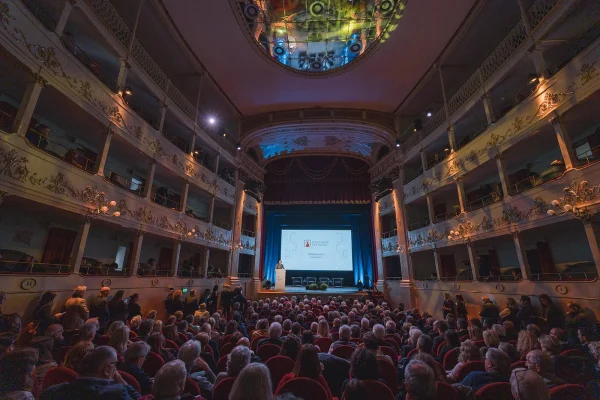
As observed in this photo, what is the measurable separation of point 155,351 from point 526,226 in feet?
33.0

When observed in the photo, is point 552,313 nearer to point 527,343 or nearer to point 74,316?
point 527,343

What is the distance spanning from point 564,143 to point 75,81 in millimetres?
13019

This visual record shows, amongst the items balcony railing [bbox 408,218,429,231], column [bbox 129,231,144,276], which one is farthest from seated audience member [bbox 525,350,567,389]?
balcony railing [bbox 408,218,429,231]

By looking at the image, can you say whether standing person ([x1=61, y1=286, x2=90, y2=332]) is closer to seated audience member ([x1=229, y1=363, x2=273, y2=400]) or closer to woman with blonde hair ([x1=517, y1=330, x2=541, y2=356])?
seated audience member ([x1=229, y1=363, x2=273, y2=400])

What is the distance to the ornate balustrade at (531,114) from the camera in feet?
21.8

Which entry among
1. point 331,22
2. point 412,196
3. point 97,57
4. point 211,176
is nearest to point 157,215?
point 211,176

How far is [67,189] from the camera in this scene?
6988 mm

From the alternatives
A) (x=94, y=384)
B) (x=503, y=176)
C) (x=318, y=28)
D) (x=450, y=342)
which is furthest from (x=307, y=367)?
(x=318, y=28)

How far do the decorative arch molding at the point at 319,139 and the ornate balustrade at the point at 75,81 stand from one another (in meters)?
6.22

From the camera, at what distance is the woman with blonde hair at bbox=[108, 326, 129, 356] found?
3381 millimetres

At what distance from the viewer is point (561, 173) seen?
291 inches

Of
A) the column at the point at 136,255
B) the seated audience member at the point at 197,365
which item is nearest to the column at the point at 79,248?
the column at the point at 136,255

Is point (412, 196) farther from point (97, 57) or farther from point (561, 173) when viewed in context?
point (97, 57)

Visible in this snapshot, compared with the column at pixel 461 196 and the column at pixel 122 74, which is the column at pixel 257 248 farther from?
the column at pixel 461 196
